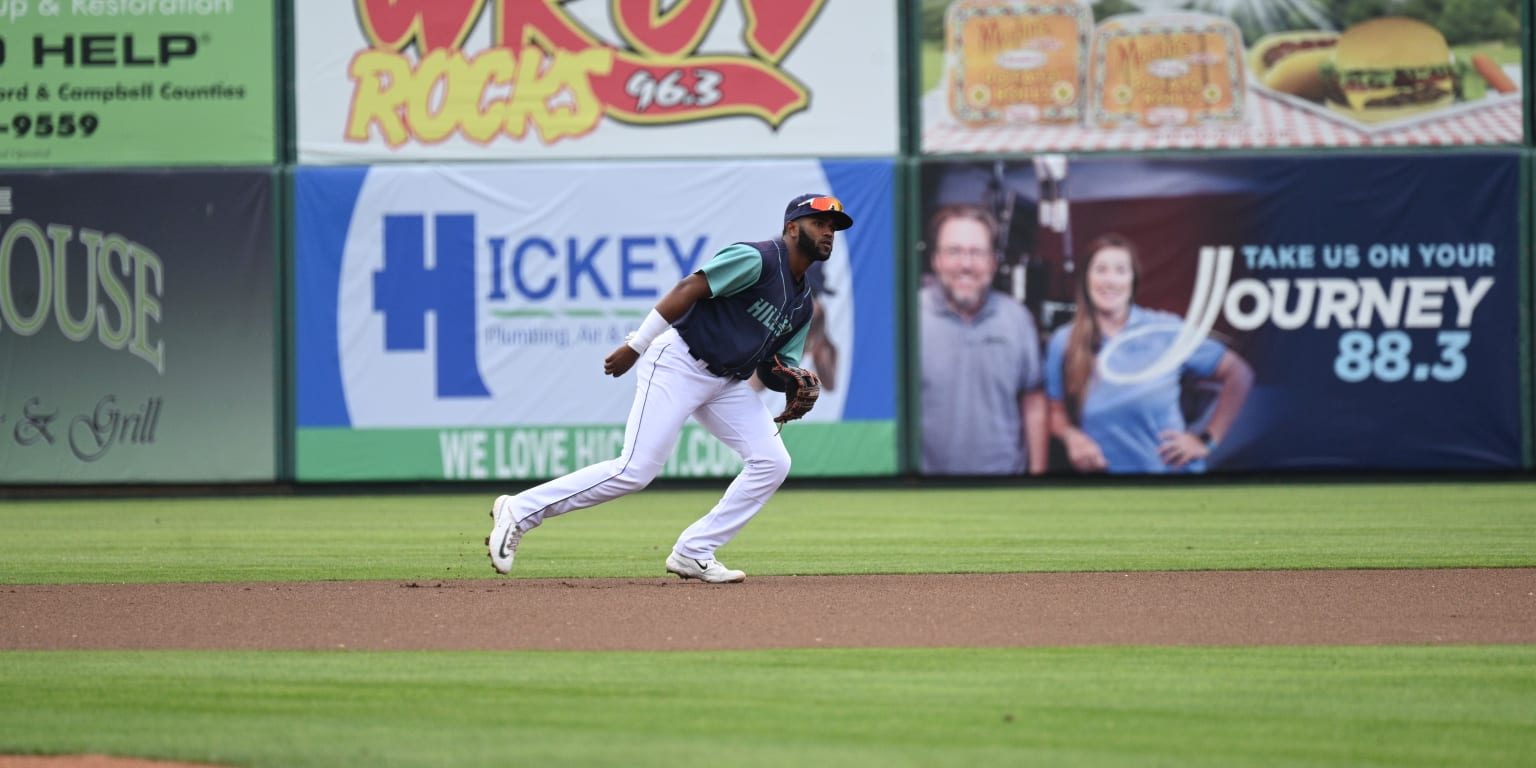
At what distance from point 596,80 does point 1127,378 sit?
6454 millimetres

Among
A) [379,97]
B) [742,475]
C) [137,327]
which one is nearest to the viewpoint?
[742,475]

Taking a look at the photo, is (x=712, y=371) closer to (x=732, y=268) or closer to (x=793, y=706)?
(x=732, y=268)

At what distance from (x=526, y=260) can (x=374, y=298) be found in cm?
166

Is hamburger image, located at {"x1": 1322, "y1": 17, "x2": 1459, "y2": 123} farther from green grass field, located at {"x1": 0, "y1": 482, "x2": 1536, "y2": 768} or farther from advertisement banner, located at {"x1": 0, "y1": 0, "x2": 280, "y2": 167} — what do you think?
advertisement banner, located at {"x1": 0, "y1": 0, "x2": 280, "y2": 167}

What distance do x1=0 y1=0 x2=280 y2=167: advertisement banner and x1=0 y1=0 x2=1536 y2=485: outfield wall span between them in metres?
0.04

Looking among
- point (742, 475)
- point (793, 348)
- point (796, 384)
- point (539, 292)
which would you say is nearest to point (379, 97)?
point (539, 292)

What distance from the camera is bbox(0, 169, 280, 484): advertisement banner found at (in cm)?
2016

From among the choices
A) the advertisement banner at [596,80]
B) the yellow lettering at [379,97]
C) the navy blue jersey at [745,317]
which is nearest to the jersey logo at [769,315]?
the navy blue jersey at [745,317]

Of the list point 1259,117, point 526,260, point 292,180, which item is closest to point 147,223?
point 292,180

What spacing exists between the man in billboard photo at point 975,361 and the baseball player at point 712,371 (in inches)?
424

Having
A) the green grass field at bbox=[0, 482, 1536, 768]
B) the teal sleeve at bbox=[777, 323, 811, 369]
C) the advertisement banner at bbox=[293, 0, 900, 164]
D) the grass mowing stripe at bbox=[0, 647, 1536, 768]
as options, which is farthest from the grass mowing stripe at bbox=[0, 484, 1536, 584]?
the advertisement banner at bbox=[293, 0, 900, 164]

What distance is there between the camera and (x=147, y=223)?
2020cm

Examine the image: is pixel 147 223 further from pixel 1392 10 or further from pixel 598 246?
pixel 1392 10

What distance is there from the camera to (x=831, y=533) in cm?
1371
